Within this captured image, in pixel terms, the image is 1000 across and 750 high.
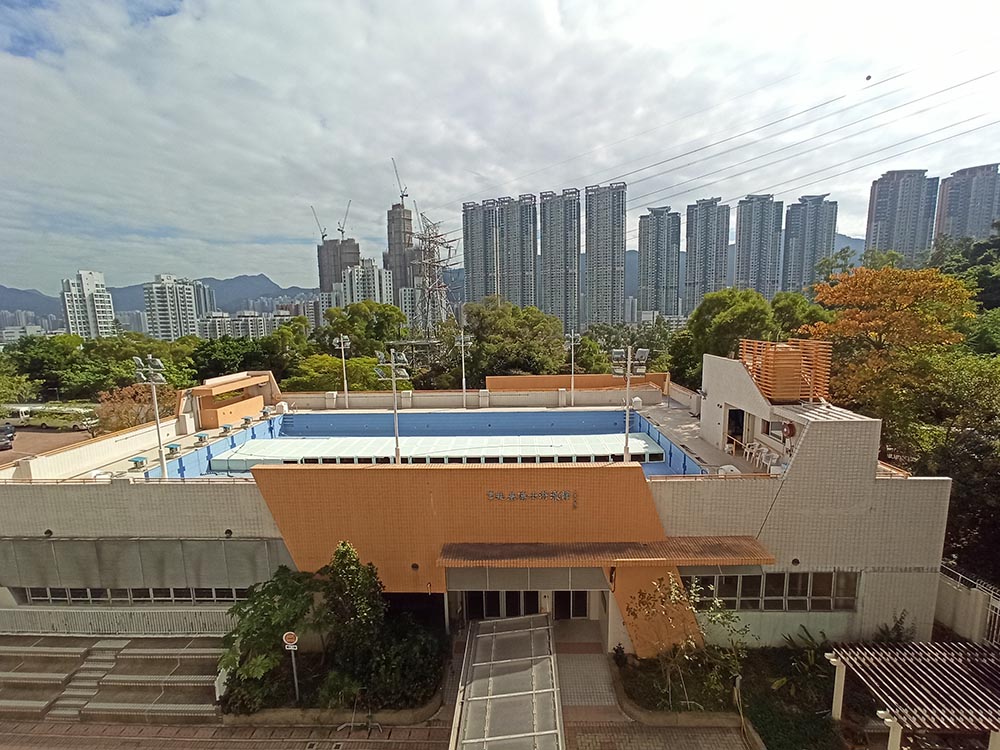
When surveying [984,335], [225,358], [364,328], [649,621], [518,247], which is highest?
[518,247]

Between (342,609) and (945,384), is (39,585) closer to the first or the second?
(342,609)

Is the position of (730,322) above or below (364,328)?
above

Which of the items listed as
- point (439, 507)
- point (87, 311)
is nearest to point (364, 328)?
point (439, 507)

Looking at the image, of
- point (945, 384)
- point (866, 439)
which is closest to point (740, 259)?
point (945, 384)

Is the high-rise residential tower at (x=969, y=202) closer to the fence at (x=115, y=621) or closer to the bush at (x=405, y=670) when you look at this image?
the bush at (x=405, y=670)

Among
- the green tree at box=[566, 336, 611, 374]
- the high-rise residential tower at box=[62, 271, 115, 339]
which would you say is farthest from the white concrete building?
the high-rise residential tower at box=[62, 271, 115, 339]

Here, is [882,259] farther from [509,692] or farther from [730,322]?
[509,692]

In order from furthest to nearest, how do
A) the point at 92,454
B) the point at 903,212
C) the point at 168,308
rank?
the point at 168,308, the point at 903,212, the point at 92,454
